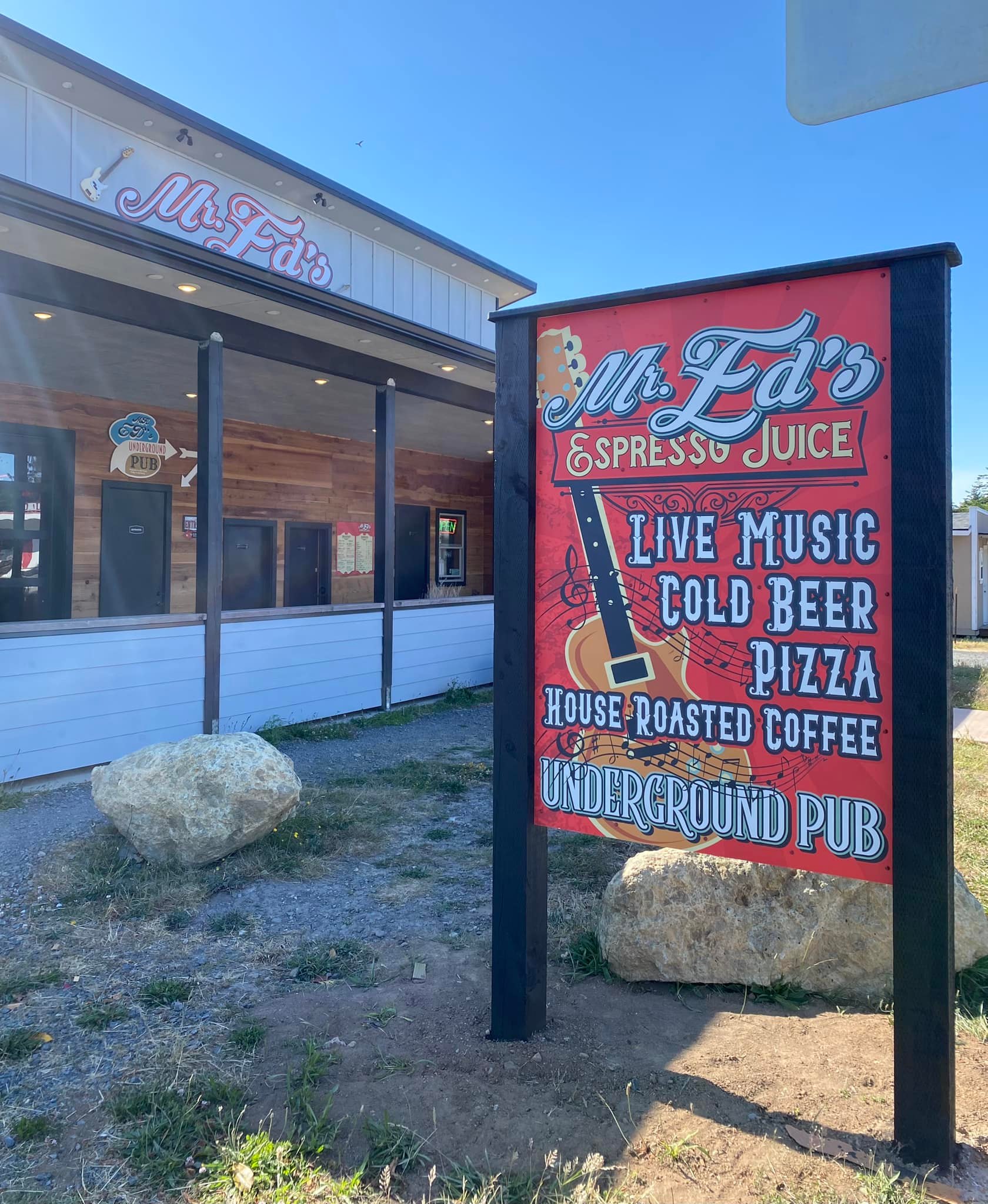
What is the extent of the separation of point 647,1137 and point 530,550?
1.71m

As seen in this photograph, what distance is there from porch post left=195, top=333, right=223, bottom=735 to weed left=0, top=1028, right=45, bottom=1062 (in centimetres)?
428

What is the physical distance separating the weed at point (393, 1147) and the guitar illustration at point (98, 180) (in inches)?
257

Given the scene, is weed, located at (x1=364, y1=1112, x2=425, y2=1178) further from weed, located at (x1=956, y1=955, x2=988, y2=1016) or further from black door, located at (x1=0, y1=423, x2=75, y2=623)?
black door, located at (x1=0, y1=423, x2=75, y2=623)

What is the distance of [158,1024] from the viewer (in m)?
2.96

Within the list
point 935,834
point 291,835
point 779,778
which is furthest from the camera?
point 291,835

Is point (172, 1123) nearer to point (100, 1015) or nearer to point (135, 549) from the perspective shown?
point (100, 1015)

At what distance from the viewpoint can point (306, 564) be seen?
40.9 ft

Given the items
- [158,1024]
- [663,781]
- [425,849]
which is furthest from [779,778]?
[425,849]

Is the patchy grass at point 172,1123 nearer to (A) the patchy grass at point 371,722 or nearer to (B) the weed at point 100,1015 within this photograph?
(B) the weed at point 100,1015

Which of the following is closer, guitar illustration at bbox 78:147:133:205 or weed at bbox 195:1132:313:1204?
weed at bbox 195:1132:313:1204

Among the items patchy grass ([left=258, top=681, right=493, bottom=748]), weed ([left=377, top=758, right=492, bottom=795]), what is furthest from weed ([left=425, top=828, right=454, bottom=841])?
patchy grass ([left=258, top=681, right=493, bottom=748])

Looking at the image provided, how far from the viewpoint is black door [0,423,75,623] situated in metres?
8.82

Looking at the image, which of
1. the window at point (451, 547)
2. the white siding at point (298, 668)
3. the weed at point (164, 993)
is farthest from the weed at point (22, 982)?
the window at point (451, 547)

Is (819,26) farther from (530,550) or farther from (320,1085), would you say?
(320,1085)
